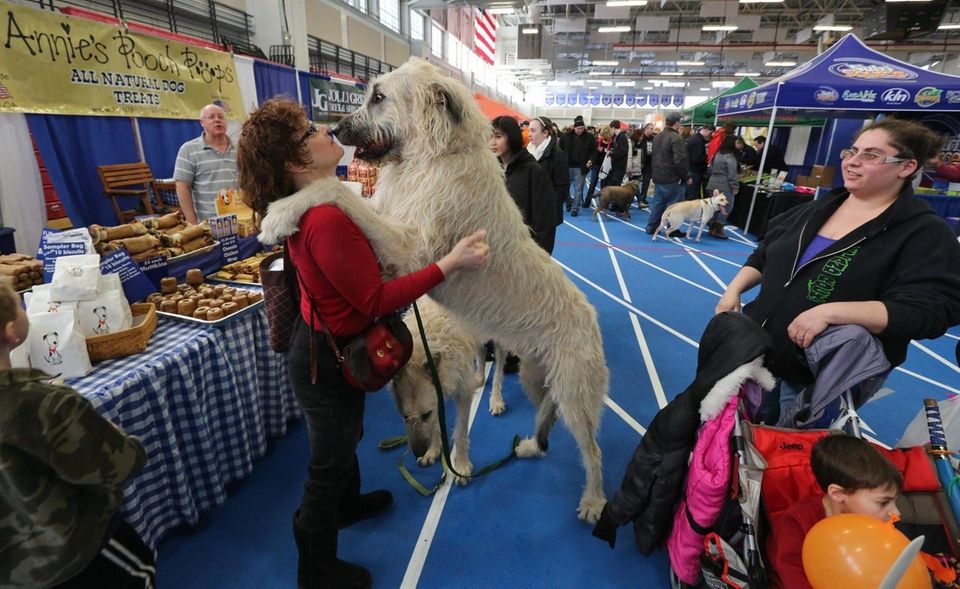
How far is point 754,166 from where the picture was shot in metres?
12.5

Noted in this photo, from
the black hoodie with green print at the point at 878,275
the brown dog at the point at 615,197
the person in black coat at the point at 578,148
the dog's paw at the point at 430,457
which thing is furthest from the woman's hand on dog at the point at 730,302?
the brown dog at the point at 615,197

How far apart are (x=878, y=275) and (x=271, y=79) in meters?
8.51

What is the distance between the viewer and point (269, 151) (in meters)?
1.42

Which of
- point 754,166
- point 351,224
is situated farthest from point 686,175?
point 351,224

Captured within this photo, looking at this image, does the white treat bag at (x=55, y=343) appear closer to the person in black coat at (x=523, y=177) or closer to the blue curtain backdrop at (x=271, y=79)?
the person in black coat at (x=523, y=177)

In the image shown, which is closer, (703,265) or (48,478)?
(48,478)

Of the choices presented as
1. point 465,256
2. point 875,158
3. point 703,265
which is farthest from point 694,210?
point 465,256

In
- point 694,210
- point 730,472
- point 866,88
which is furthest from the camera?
point 694,210

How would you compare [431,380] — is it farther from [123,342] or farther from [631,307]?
[631,307]

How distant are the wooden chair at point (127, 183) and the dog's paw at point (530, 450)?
532 centimetres

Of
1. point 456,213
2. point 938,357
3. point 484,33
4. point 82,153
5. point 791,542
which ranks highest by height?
point 484,33

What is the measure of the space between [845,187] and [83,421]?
2.87 metres

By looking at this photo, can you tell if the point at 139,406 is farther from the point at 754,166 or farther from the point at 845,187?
the point at 754,166

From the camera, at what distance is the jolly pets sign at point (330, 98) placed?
8.55 meters
